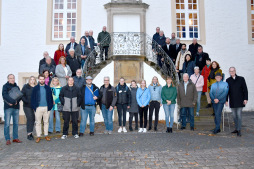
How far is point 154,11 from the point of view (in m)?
12.6

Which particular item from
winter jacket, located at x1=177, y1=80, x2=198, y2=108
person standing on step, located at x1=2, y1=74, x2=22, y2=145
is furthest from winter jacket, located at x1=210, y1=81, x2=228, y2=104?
person standing on step, located at x1=2, y1=74, x2=22, y2=145

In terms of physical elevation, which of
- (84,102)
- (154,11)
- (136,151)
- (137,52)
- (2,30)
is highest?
(154,11)

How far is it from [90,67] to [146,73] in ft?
7.58

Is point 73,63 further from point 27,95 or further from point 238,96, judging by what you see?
point 238,96

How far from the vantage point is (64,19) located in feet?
42.5

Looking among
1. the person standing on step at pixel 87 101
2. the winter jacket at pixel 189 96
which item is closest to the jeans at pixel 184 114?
the winter jacket at pixel 189 96

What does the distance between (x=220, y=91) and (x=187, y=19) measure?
6917 mm

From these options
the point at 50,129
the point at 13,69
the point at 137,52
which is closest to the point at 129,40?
the point at 137,52

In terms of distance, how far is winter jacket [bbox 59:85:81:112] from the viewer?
6.88m

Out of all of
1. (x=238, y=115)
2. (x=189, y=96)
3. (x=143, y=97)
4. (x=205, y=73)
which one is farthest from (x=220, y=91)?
(x=143, y=97)

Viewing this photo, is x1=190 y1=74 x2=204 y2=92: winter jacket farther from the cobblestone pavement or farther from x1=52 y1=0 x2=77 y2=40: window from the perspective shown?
x1=52 y1=0 x2=77 y2=40: window

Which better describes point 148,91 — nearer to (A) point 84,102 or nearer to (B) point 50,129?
(A) point 84,102

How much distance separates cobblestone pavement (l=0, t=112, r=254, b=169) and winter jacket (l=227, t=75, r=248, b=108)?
3.07 feet

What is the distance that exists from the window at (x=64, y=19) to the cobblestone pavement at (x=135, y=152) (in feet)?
23.1
